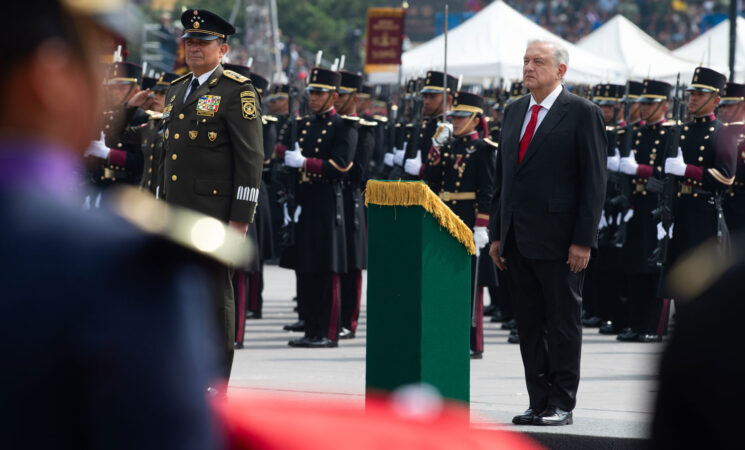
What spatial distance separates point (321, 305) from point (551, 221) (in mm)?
4231

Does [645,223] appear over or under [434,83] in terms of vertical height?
under

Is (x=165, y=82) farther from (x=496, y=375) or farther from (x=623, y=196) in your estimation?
(x=496, y=375)

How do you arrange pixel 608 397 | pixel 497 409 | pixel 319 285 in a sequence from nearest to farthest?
pixel 497 409 → pixel 608 397 → pixel 319 285

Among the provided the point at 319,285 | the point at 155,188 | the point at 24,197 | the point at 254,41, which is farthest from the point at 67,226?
the point at 254,41

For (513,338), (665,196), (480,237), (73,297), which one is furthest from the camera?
(513,338)

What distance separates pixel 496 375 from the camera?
8.20 meters

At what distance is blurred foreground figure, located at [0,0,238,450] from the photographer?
976 mm

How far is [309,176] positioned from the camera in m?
10.5

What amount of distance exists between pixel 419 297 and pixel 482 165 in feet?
12.1

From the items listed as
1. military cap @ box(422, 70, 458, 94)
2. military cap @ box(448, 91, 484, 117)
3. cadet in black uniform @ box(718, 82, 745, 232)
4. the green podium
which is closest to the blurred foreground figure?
the green podium

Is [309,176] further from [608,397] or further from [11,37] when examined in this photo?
[11,37]

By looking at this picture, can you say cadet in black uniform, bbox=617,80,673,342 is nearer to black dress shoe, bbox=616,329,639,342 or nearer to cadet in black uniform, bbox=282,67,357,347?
black dress shoe, bbox=616,329,639,342

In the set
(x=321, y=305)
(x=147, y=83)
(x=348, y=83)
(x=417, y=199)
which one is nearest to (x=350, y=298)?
(x=321, y=305)

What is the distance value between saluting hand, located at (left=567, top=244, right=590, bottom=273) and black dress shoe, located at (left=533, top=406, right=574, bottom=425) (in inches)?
26.0
